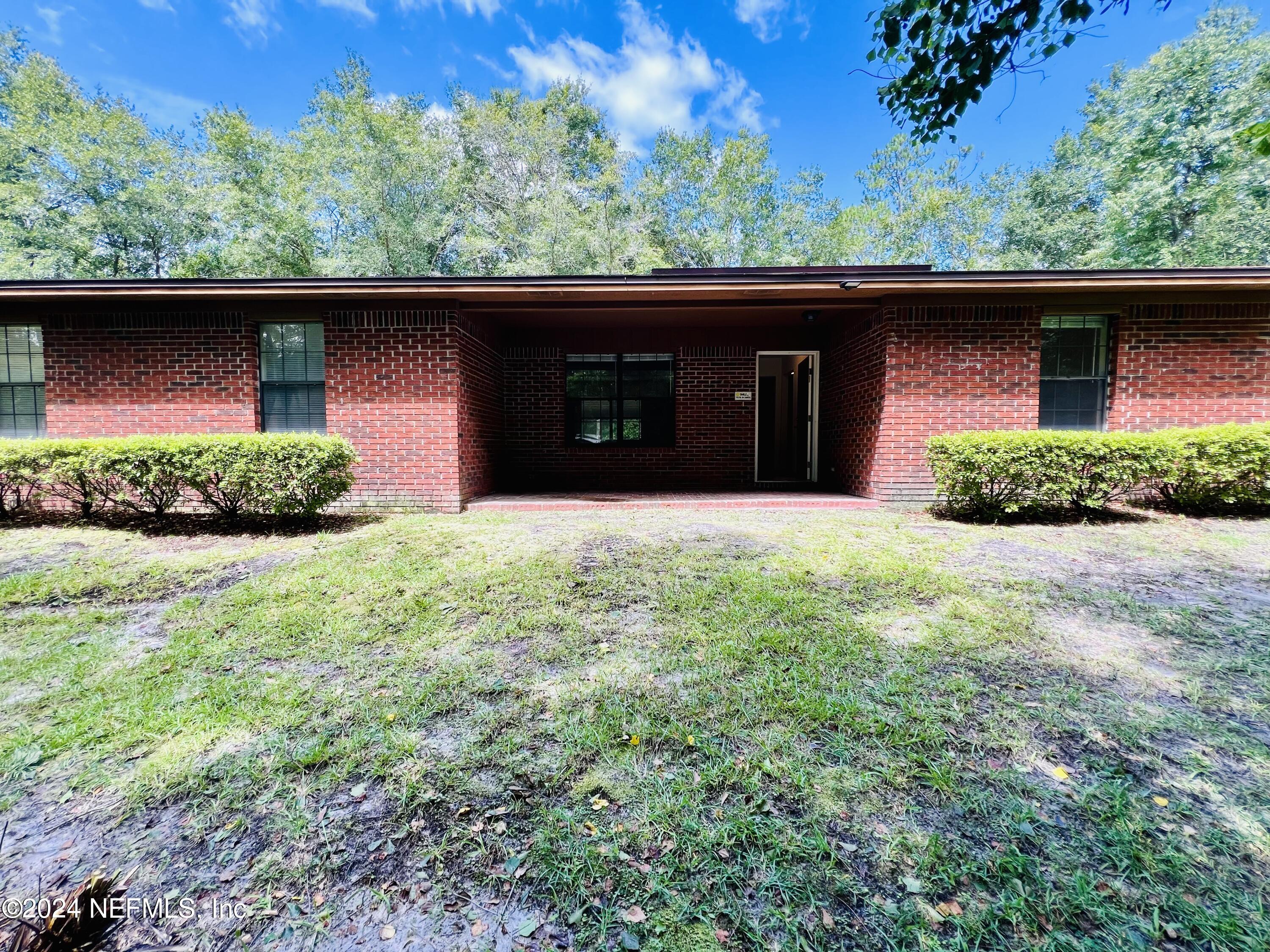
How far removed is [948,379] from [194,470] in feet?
29.9

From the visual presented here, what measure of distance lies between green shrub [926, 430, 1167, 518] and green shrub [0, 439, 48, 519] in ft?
33.2

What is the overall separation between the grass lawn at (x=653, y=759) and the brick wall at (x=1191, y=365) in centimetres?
471

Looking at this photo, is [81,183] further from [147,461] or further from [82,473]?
[147,461]

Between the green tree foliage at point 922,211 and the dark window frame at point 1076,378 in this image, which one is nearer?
Answer: the dark window frame at point 1076,378

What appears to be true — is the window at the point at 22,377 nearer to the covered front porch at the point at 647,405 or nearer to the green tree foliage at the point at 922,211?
the covered front porch at the point at 647,405

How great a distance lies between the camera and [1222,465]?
231 inches

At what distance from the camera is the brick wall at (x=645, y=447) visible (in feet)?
31.3

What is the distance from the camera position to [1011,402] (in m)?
7.10

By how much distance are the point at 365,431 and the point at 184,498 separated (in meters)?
2.05

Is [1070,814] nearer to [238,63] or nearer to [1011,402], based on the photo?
[1011,402]

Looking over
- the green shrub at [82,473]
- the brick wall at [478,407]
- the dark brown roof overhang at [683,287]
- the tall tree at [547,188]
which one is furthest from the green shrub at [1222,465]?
the tall tree at [547,188]

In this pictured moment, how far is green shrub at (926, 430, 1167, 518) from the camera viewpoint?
18.9 feet

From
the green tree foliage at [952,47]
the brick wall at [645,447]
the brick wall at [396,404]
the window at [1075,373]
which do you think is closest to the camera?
the green tree foliage at [952,47]

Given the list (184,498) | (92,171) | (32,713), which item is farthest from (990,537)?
(92,171)
